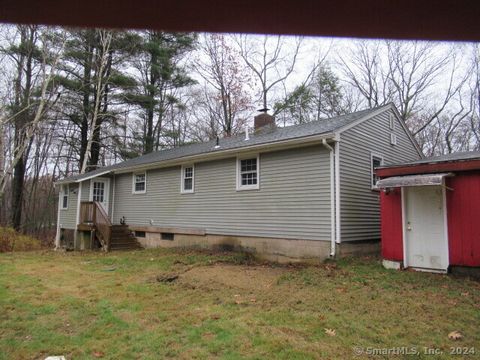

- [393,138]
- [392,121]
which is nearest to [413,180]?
[393,138]

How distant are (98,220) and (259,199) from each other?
7.93 meters

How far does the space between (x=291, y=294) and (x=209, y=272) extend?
2.80 metres

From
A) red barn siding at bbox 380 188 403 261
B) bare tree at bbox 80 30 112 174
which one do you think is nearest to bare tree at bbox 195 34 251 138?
bare tree at bbox 80 30 112 174

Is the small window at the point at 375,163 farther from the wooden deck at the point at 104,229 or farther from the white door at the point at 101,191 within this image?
the white door at the point at 101,191

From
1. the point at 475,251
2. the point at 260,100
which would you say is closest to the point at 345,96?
the point at 260,100

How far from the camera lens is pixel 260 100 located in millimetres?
25625

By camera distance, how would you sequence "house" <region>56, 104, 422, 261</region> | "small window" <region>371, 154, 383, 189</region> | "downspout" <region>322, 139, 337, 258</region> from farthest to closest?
1. "small window" <region>371, 154, 383, 189</region>
2. "house" <region>56, 104, 422, 261</region>
3. "downspout" <region>322, 139, 337, 258</region>

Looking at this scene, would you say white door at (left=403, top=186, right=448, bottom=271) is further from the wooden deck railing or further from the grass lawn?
the wooden deck railing

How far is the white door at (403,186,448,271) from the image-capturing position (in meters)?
7.76

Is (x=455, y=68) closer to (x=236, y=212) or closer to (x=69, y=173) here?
(x=236, y=212)

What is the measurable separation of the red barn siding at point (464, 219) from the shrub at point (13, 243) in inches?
661

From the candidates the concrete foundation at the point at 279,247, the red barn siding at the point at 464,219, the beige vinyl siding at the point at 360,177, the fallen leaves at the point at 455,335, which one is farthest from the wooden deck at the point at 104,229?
the fallen leaves at the point at 455,335

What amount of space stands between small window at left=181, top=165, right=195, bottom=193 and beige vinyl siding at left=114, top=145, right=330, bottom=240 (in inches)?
9.7

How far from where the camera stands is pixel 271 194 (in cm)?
1056
